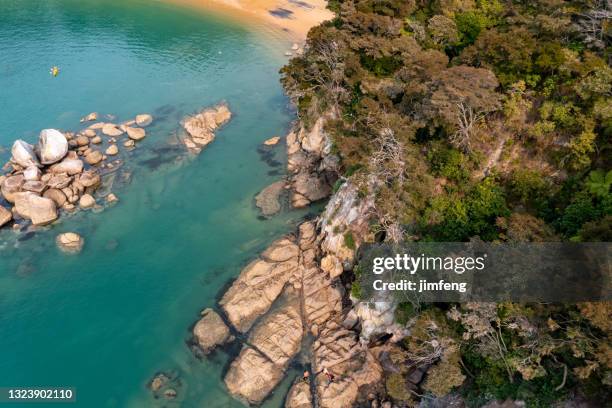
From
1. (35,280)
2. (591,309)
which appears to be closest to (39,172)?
(35,280)

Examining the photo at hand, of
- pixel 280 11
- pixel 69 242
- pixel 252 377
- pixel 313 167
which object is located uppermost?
pixel 280 11

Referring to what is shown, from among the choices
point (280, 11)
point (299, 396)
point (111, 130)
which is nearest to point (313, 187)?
point (299, 396)

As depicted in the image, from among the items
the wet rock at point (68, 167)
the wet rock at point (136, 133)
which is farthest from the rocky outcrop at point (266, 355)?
the wet rock at point (136, 133)

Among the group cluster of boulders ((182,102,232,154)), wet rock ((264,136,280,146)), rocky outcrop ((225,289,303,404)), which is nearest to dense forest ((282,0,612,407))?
rocky outcrop ((225,289,303,404))

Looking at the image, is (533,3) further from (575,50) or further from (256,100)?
(256,100)

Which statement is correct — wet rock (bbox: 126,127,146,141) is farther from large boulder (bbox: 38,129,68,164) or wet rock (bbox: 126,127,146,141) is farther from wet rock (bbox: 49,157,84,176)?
wet rock (bbox: 49,157,84,176)

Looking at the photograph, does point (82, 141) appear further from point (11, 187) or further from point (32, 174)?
point (11, 187)

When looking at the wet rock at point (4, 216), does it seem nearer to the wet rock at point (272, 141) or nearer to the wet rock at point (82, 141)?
the wet rock at point (82, 141)
